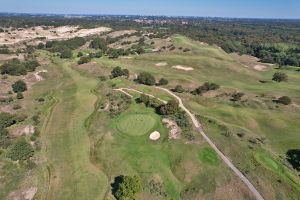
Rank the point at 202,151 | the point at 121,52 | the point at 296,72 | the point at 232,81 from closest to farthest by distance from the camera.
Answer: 1. the point at 202,151
2. the point at 232,81
3. the point at 296,72
4. the point at 121,52

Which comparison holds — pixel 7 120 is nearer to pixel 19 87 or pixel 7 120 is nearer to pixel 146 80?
pixel 19 87

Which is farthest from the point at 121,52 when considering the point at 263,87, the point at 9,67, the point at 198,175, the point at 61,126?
the point at 198,175

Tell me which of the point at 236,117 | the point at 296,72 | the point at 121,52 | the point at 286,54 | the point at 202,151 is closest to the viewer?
the point at 202,151

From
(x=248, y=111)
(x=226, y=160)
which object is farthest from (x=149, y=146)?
(x=248, y=111)

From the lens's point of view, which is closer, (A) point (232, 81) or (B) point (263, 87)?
(B) point (263, 87)

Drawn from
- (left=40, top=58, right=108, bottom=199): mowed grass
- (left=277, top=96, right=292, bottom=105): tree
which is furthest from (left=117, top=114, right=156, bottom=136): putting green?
(left=277, top=96, right=292, bottom=105): tree

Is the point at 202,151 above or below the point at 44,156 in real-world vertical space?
above

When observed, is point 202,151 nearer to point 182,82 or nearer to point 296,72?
point 182,82

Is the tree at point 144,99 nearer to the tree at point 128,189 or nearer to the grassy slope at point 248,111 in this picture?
the grassy slope at point 248,111
